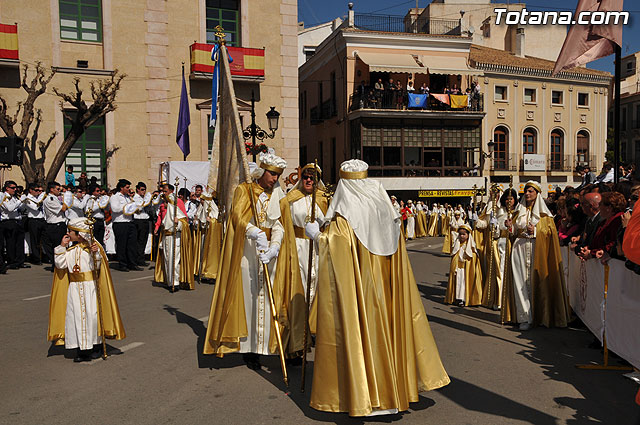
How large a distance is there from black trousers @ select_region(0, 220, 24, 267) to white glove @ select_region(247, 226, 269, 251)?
996 cm

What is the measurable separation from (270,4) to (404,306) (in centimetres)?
2024

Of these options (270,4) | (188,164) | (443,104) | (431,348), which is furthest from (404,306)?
(443,104)

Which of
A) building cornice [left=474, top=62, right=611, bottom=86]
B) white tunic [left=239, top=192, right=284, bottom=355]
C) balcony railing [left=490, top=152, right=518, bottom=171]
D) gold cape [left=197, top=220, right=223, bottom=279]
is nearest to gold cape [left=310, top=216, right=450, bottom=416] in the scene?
white tunic [left=239, top=192, right=284, bottom=355]

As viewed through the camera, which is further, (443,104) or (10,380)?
(443,104)

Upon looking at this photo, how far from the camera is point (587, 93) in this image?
126 ft

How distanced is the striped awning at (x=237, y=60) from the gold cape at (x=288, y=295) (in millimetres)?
16167

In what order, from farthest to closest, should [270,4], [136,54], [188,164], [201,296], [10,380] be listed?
[270,4]
[136,54]
[188,164]
[201,296]
[10,380]

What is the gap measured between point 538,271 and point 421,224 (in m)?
19.6

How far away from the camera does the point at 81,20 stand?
20.2 m

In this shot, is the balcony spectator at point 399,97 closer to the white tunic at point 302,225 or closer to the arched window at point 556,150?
the arched window at point 556,150

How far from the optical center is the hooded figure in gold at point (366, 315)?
4301mm

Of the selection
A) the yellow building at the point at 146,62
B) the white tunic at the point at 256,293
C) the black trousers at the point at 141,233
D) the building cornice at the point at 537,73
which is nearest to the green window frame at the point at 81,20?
the yellow building at the point at 146,62

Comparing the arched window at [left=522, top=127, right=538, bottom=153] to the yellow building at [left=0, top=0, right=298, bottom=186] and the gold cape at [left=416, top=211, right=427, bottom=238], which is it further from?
the yellow building at [left=0, top=0, right=298, bottom=186]

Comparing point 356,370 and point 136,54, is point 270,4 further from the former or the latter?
point 356,370
